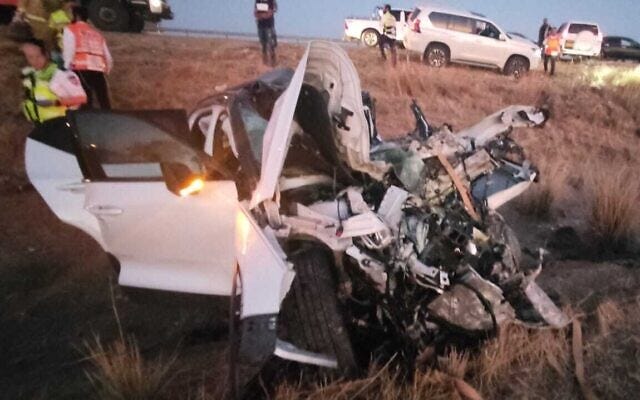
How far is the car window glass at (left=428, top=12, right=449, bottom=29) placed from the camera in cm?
1365

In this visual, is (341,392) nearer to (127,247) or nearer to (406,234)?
(406,234)

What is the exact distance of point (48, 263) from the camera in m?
4.46

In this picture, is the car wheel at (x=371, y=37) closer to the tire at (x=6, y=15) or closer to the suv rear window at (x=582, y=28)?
the suv rear window at (x=582, y=28)

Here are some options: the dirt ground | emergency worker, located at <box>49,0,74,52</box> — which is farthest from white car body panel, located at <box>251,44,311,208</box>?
emergency worker, located at <box>49,0,74,52</box>

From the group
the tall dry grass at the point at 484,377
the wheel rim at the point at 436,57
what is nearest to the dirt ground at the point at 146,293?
the tall dry grass at the point at 484,377

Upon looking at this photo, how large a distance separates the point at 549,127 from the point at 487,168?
6113mm

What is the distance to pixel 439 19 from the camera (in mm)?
13719

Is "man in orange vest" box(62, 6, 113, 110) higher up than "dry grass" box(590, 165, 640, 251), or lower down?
higher up

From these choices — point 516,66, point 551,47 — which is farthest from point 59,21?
point 551,47

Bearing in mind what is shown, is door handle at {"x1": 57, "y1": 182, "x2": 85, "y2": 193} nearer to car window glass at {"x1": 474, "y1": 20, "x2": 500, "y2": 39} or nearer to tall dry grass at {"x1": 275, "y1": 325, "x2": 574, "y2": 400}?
tall dry grass at {"x1": 275, "y1": 325, "x2": 574, "y2": 400}

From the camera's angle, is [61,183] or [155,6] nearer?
[61,183]

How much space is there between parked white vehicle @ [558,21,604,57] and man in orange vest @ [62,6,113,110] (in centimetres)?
1711

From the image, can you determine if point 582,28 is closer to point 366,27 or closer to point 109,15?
point 366,27

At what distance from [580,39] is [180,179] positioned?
62.9ft
